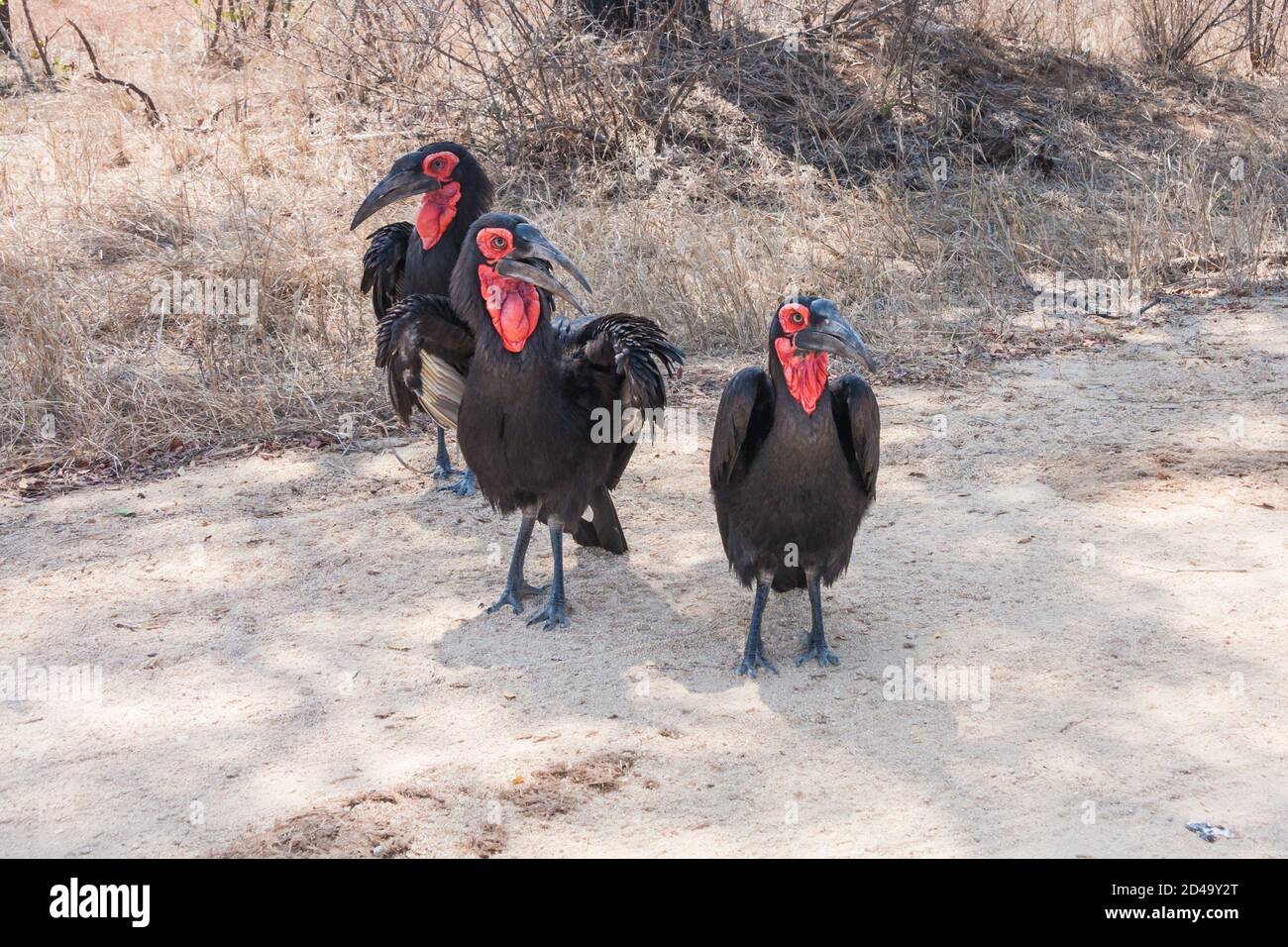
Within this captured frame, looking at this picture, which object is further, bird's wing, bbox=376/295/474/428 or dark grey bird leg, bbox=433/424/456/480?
dark grey bird leg, bbox=433/424/456/480

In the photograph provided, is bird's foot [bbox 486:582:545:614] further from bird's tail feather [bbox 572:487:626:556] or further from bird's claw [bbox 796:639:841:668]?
bird's claw [bbox 796:639:841:668]

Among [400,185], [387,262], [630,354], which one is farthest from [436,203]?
[630,354]

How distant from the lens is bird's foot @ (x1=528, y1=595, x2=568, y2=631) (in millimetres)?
4504

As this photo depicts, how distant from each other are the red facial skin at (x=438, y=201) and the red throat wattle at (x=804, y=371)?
2175 millimetres

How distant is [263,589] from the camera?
15.7ft

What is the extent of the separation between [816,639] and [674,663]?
0.47 metres

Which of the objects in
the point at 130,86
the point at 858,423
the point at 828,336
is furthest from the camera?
the point at 130,86

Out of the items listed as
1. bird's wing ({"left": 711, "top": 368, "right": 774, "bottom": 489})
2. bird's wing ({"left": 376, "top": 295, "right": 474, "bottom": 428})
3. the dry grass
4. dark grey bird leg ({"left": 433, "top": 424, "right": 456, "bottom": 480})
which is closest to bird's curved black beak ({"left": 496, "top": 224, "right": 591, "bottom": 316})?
bird's wing ({"left": 376, "top": 295, "right": 474, "bottom": 428})

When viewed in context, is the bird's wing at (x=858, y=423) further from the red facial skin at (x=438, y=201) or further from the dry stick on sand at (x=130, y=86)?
the dry stick on sand at (x=130, y=86)

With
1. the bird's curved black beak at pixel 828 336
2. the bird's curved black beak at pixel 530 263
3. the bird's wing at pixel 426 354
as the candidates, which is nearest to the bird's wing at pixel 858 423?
the bird's curved black beak at pixel 828 336

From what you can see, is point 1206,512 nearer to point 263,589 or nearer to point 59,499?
point 263,589

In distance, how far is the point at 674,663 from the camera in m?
4.18

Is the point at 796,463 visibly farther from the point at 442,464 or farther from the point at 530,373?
the point at 442,464

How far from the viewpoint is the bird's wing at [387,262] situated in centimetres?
589
